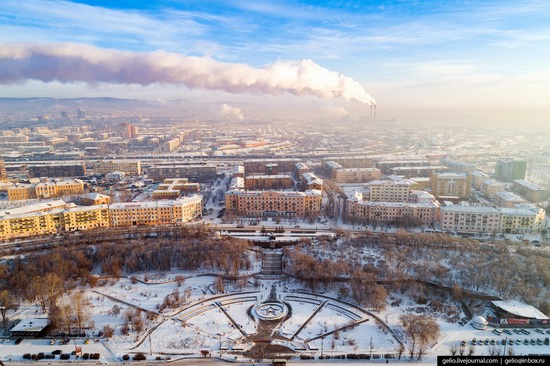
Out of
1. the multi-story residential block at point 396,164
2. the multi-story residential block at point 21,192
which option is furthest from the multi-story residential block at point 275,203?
the multi-story residential block at point 21,192

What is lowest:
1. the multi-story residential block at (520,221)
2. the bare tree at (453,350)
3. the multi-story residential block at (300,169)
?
the bare tree at (453,350)

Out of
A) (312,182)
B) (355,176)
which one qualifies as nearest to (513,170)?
(355,176)

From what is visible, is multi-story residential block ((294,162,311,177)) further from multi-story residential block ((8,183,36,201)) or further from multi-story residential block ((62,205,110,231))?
multi-story residential block ((8,183,36,201))

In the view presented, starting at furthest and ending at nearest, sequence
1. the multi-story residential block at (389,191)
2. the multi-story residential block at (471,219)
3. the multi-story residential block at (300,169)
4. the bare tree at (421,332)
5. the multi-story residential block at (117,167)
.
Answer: the multi-story residential block at (117,167) < the multi-story residential block at (300,169) < the multi-story residential block at (389,191) < the multi-story residential block at (471,219) < the bare tree at (421,332)

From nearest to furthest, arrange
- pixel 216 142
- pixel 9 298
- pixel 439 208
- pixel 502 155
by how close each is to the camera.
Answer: pixel 9 298 → pixel 439 208 → pixel 502 155 → pixel 216 142

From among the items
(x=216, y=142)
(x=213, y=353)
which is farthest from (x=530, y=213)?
(x=216, y=142)

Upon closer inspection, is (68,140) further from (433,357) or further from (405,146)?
(433,357)

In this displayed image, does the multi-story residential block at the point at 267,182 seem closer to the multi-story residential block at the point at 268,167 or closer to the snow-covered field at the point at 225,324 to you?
the multi-story residential block at the point at 268,167
